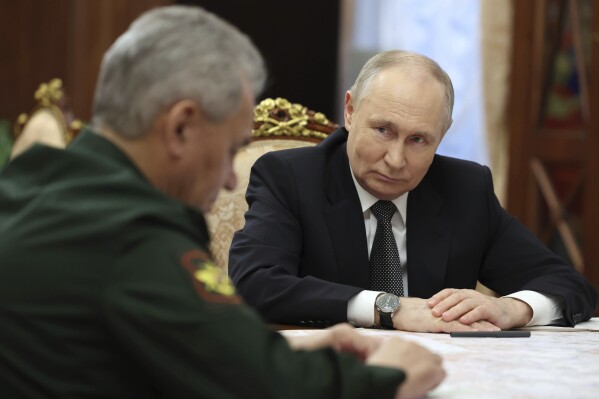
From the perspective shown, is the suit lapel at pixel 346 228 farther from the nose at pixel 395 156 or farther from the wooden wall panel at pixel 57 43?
the wooden wall panel at pixel 57 43

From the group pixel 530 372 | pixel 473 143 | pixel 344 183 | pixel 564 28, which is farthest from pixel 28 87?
pixel 530 372

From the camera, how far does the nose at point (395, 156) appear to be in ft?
9.65

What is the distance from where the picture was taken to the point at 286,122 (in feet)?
11.9

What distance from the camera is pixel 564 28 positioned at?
20.3 ft

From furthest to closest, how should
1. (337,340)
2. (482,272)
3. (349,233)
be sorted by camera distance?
(482,272) < (349,233) < (337,340)

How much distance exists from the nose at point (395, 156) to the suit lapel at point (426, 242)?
186mm

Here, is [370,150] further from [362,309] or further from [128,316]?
[128,316]

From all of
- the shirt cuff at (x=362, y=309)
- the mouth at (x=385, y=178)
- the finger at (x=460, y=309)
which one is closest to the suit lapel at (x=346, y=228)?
the mouth at (x=385, y=178)

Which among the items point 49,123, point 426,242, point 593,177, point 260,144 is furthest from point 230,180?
point 593,177

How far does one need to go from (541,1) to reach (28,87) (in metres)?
3.53

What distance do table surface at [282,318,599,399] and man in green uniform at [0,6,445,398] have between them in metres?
0.14

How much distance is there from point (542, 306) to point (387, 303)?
0.49 metres

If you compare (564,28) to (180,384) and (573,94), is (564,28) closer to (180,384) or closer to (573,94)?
(573,94)

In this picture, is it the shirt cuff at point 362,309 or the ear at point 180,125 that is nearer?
the ear at point 180,125
